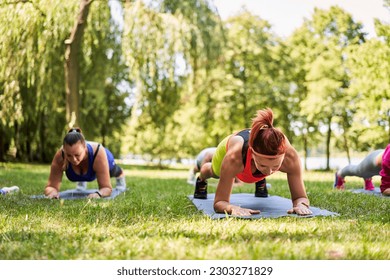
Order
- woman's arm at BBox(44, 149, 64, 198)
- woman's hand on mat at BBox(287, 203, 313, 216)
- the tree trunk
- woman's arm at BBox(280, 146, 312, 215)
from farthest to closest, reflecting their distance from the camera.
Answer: the tree trunk → woman's arm at BBox(44, 149, 64, 198) → woman's arm at BBox(280, 146, 312, 215) → woman's hand on mat at BBox(287, 203, 313, 216)

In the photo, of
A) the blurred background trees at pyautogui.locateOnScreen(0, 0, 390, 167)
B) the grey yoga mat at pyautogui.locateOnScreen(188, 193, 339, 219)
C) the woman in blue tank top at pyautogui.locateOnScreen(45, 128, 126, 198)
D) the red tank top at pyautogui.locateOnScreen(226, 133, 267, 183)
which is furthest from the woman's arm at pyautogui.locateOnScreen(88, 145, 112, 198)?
the blurred background trees at pyautogui.locateOnScreen(0, 0, 390, 167)

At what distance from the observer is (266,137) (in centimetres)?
316

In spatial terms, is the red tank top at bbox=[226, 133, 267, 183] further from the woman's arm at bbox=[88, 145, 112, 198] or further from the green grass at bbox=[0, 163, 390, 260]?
the woman's arm at bbox=[88, 145, 112, 198]

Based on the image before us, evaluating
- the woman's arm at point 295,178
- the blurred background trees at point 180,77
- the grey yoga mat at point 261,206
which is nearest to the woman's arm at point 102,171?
the grey yoga mat at point 261,206

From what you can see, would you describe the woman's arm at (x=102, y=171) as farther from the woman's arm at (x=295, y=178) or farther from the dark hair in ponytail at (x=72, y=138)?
the woman's arm at (x=295, y=178)

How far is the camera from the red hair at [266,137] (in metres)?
3.16

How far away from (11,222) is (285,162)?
198 cm

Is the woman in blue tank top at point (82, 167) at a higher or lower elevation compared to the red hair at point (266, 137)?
lower

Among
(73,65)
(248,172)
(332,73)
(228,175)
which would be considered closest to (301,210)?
(248,172)

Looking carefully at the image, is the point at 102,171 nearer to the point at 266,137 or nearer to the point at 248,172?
the point at 248,172

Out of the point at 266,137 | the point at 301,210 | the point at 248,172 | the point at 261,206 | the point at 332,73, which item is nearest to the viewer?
the point at 266,137

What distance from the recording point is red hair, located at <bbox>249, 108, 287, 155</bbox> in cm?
316

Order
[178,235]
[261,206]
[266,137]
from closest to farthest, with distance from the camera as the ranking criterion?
[178,235]
[266,137]
[261,206]

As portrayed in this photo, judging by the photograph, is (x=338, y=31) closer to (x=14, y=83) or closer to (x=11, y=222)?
(x=14, y=83)
